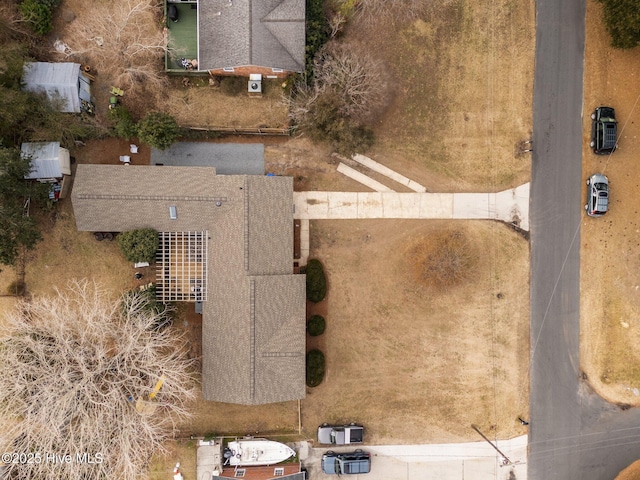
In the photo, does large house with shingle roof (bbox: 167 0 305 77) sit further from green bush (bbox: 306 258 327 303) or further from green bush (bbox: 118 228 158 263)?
green bush (bbox: 306 258 327 303)

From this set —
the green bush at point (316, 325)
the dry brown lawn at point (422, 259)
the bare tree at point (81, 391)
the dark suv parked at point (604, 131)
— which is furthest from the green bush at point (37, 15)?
the dark suv parked at point (604, 131)

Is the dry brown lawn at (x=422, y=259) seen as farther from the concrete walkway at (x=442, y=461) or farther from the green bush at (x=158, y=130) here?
the green bush at (x=158, y=130)

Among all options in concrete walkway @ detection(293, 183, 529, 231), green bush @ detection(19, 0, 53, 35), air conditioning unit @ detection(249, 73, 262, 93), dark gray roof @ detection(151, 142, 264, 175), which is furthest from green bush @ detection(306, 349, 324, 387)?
green bush @ detection(19, 0, 53, 35)

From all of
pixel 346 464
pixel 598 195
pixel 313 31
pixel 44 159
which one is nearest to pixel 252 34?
pixel 313 31

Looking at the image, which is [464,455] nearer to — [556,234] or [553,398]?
[553,398]

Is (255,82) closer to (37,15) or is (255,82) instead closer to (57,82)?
(57,82)

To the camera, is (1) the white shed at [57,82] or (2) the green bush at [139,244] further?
(1) the white shed at [57,82]

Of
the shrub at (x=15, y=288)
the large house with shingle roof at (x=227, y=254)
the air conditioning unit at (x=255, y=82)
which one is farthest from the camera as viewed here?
the shrub at (x=15, y=288)
